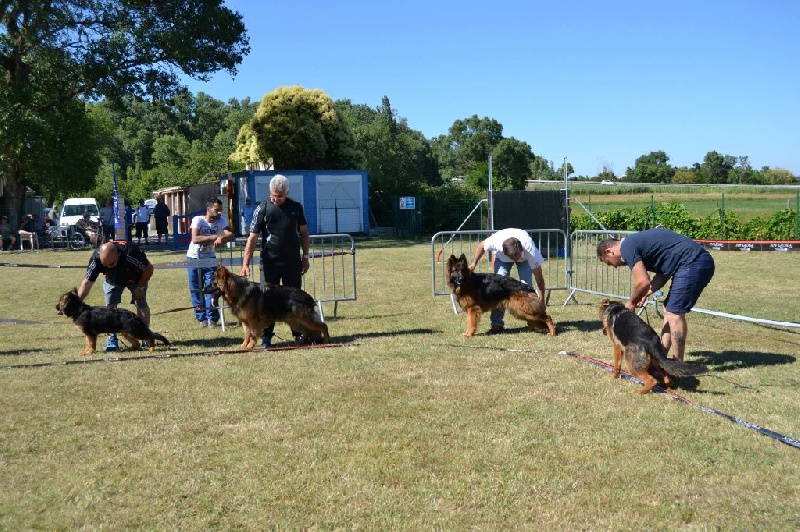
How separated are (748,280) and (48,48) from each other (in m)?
25.2

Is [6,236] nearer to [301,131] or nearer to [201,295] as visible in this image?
[301,131]

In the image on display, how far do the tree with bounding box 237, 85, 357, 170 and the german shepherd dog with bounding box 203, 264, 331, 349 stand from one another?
30165 millimetres

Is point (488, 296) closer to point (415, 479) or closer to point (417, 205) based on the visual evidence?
point (415, 479)

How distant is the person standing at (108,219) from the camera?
2674 centimetres

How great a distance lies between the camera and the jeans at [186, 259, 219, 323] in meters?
10.4

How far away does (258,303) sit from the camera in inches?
331

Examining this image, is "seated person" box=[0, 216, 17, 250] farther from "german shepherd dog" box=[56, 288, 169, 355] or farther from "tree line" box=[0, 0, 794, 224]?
"german shepherd dog" box=[56, 288, 169, 355]

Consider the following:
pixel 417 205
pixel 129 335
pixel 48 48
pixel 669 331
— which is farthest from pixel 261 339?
pixel 417 205

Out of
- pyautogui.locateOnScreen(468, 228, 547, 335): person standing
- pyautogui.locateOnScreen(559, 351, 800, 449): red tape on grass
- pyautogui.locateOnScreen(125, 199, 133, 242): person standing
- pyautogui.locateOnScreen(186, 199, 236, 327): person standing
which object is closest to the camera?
pyautogui.locateOnScreen(559, 351, 800, 449): red tape on grass

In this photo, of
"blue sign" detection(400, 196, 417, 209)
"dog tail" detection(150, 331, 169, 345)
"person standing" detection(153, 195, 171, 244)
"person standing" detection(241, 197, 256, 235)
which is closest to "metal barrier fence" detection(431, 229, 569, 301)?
"dog tail" detection(150, 331, 169, 345)

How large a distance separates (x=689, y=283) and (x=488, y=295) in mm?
2762

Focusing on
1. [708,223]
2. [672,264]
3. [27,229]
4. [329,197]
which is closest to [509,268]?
[672,264]

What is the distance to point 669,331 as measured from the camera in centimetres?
732

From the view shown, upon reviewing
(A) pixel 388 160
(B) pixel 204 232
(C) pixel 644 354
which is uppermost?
(A) pixel 388 160
